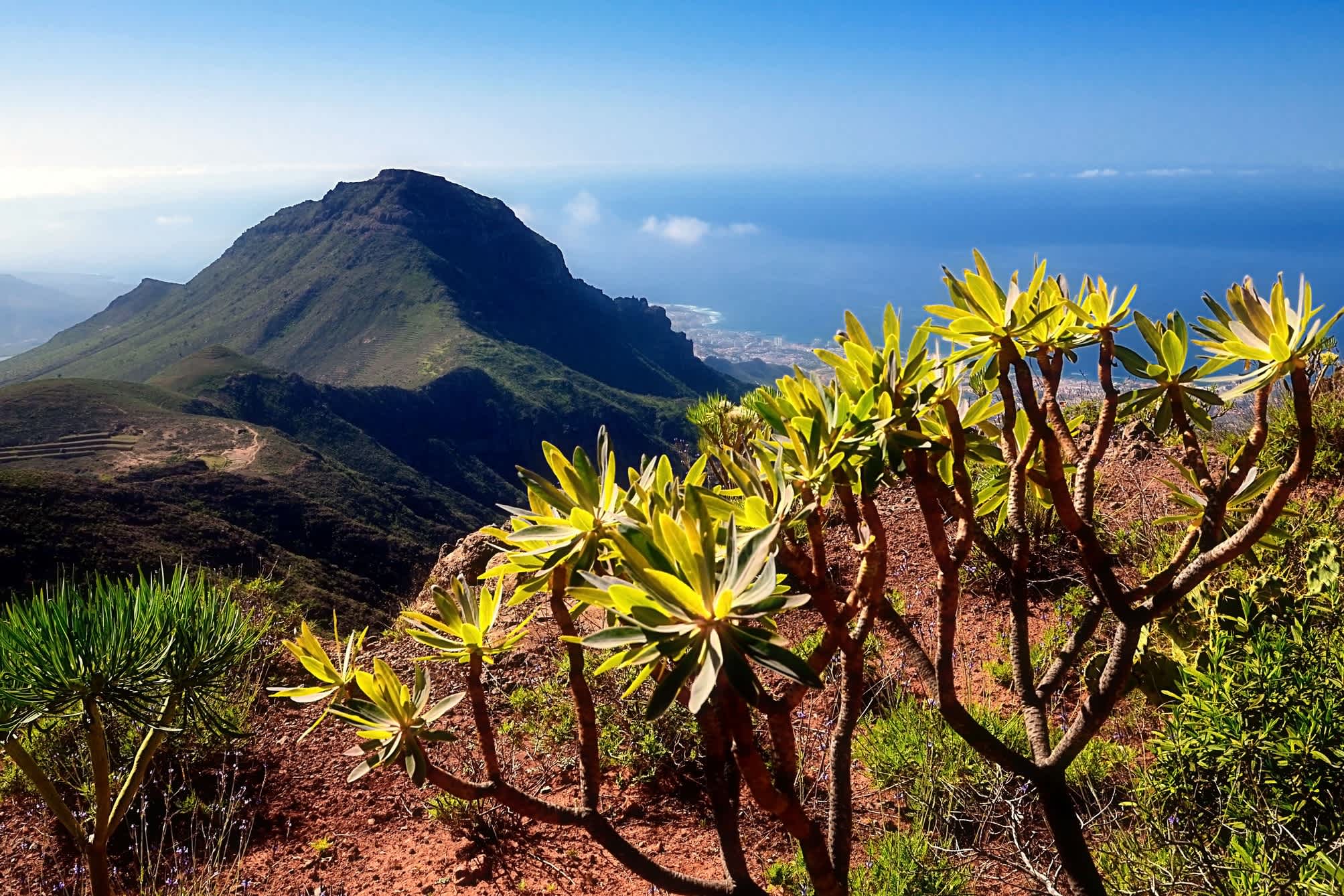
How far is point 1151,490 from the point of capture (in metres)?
4.98

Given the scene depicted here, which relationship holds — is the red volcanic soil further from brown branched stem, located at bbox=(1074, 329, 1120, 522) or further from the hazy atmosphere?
brown branched stem, located at bbox=(1074, 329, 1120, 522)

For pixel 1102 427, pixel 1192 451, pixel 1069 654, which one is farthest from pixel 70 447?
pixel 1192 451

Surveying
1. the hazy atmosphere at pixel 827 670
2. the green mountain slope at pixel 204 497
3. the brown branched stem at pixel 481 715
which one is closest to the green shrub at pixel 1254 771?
the hazy atmosphere at pixel 827 670

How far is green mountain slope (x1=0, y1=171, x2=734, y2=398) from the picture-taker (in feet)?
280

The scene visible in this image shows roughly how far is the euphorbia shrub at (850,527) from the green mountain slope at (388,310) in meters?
77.6

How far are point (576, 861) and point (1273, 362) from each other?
9.31 feet

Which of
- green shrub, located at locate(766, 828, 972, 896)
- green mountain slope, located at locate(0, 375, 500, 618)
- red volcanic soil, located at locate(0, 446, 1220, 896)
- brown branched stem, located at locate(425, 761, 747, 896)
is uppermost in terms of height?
brown branched stem, located at locate(425, 761, 747, 896)

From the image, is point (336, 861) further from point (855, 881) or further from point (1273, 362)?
point (1273, 362)

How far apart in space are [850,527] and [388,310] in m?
100

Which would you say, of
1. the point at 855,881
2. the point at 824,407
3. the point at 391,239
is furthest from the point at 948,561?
the point at 391,239

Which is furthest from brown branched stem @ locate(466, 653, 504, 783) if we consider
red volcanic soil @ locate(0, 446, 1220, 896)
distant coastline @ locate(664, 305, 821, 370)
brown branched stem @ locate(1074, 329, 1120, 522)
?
distant coastline @ locate(664, 305, 821, 370)

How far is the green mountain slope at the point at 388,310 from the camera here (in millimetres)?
85438

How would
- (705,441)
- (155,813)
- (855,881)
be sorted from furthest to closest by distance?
(705,441) < (155,813) < (855,881)

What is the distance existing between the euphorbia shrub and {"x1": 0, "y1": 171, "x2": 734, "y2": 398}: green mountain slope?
7757 centimetres
